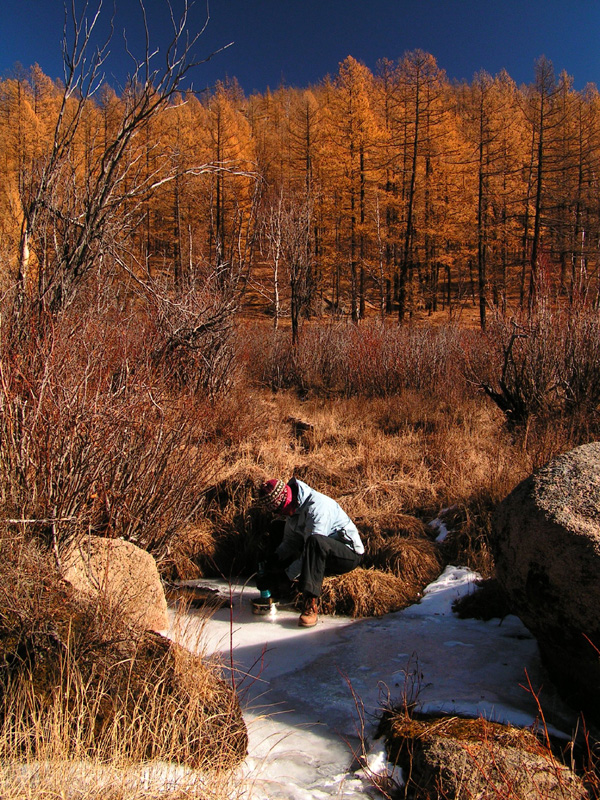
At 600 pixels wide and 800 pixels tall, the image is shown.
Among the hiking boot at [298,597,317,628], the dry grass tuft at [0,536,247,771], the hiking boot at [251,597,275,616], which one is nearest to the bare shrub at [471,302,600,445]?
the hiking boot at [298,597,317,628]

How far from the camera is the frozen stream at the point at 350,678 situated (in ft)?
9.43

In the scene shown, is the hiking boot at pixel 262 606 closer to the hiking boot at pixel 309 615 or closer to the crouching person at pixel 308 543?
the crouching person at pixel 308 543

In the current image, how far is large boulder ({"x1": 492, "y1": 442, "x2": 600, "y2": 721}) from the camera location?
2.85 meters

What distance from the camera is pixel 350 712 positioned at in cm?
343

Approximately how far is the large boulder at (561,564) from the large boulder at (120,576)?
223 cm

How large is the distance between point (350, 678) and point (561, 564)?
1.69m

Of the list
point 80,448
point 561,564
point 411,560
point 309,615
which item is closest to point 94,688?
point 80,448

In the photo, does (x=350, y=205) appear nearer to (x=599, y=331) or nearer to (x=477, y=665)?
(x=599, y=331)

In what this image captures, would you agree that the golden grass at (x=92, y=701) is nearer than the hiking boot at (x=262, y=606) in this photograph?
Yes

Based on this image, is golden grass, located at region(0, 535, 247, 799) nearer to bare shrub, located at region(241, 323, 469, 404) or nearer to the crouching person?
the crouching person

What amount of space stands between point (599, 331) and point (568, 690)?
5828mm

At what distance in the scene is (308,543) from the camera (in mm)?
4902

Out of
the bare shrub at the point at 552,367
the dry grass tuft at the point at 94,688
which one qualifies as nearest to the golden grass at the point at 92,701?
the dry grass tuft at the point at 94,688

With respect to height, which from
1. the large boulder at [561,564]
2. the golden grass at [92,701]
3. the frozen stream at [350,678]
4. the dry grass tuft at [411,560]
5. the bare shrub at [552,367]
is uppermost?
the bare shrub at [552,367]
